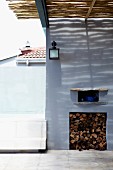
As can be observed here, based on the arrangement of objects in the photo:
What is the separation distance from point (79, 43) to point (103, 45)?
516mm

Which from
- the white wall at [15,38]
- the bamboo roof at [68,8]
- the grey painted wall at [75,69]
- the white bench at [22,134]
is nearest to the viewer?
the bamboo roof at [68,8]

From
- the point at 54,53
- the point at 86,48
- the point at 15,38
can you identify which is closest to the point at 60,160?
the point at 54,53

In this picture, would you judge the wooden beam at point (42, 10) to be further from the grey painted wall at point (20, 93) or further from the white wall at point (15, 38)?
the white wall at point (15, 38)

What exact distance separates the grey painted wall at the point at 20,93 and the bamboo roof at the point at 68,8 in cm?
135

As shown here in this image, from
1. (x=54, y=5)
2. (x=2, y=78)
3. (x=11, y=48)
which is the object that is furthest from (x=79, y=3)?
(x=11, y=48)

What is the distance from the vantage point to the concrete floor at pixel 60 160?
4.37 metres

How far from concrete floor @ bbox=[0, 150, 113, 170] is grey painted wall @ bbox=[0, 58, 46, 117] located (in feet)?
3.69

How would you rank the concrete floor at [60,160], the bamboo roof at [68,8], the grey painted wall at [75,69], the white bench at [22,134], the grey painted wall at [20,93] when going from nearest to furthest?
1. the concrete floor at [60,160]
2. the bamboo roof at [68,8]
3. the white bench at [22,134]
4. the grey painted wall at [75,69]
5. the grey painted wall at [20,93]

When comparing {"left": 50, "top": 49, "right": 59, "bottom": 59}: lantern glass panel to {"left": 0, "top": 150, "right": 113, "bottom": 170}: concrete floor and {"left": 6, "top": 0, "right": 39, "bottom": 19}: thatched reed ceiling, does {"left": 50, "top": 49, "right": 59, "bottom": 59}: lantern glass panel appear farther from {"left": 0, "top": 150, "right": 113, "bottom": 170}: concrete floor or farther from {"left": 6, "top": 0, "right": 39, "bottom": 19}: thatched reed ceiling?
{"left": 0, "top": 150, "right": 113, "bottom": 170}: concrete floor

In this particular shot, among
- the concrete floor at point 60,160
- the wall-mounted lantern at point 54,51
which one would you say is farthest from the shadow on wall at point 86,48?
the concrete floor at point 60,160

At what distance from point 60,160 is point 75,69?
1.94 metres

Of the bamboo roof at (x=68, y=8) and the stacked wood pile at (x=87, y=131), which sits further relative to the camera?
the stacked wood pile at (x=87, y=131)

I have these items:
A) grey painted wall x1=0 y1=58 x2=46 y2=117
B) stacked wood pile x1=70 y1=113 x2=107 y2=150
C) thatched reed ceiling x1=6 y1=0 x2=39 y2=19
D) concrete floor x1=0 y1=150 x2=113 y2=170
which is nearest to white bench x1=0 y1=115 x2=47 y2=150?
concrete floor x1=0 y1=150 x2=113 y2=170

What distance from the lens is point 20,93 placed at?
236 inches
